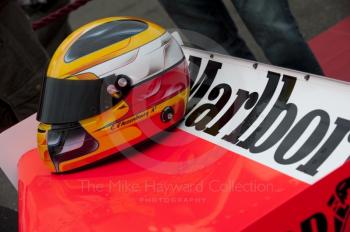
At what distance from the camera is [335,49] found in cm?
251

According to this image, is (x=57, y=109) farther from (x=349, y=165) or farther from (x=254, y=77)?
(x=349, y=165)

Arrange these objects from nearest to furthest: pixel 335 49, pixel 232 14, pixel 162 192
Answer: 1. pixel 162 192
2. pixel 335 49
3. pixel 232 14

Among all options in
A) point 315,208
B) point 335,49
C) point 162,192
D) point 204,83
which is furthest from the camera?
point 335,49

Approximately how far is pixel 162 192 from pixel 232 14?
2.15 m

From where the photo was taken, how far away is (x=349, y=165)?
1165mm

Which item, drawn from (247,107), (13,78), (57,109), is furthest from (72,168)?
(13,78)

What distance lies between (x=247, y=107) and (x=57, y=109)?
48 centimetres

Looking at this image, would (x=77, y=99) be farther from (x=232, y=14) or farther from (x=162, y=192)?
(x=232, y=14)

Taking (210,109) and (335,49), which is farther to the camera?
(335,49)

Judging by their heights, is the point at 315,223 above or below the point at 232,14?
above

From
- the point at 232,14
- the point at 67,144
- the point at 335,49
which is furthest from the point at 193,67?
the point at 232,14

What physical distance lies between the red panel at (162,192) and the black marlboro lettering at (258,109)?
5 cm

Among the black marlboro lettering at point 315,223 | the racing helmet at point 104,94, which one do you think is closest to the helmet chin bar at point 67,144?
the racing helmet at point 104,94

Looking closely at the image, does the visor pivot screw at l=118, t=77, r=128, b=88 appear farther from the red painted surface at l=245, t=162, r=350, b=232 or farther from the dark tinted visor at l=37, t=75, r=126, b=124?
the red painted surface at l=245, t=162, r=350, b=232
